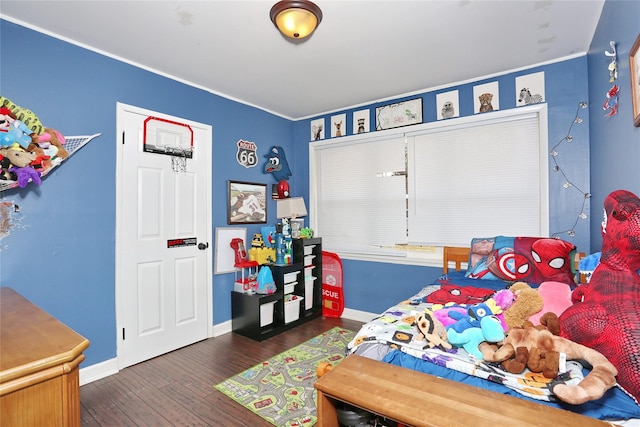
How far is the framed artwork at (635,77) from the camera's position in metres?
1.33

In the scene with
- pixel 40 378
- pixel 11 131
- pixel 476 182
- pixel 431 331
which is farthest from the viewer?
pixel 476 182

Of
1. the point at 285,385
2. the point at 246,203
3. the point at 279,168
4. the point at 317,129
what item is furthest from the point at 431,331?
the point at 317,129

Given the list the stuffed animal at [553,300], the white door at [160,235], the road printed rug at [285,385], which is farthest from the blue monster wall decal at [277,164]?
the stuffed animal at [553,300]

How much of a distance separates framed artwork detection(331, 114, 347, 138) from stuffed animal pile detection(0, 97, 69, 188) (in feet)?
8.82

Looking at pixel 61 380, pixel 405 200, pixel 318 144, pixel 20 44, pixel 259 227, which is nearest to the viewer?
pixel 61 380

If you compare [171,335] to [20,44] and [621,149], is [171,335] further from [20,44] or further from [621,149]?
[621,149]

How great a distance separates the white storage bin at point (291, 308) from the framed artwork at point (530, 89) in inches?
114

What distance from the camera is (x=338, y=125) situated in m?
3.79

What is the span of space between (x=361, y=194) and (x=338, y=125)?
0.91 metres

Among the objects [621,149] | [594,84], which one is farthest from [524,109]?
[621,149]

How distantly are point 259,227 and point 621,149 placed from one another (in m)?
3.10

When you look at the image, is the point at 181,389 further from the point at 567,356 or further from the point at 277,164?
the point at 277,164

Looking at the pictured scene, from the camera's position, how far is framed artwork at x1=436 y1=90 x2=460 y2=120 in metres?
3.01

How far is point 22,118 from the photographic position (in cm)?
186
